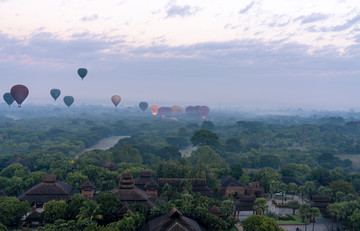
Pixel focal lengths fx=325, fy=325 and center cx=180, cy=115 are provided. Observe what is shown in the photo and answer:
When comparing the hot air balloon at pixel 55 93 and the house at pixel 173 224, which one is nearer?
the house at pixel 173 224

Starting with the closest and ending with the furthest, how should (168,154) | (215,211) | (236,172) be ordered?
(215,211) → (236,172) → (168,154)

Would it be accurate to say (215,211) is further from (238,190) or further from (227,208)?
(238,190)

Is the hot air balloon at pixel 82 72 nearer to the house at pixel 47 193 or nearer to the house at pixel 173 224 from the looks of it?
the house at pixel 47 193

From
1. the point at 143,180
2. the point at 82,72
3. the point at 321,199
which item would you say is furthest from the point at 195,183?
the point at 82,72

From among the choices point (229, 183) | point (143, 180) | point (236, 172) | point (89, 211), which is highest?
point (89, 211)

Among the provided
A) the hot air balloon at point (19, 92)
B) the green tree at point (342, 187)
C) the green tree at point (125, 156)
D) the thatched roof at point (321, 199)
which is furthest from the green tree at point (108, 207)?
the hot air balloon at point (19, 92)

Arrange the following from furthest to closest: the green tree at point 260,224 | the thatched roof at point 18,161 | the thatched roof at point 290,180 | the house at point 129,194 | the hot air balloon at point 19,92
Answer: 1. the hot air balloon at point 19,92
2. the thatched roof at point 18,161
3. the thatched roof at point 290,180
4. the house at point 129,194
5. the green tree at point 260,224

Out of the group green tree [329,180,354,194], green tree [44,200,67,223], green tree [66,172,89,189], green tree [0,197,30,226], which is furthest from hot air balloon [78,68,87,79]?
green tree [329,180,354,194]

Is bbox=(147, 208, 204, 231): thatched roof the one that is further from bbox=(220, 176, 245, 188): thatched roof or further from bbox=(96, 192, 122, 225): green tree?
bbox=(220, 176, 245, 188): thatched roof
